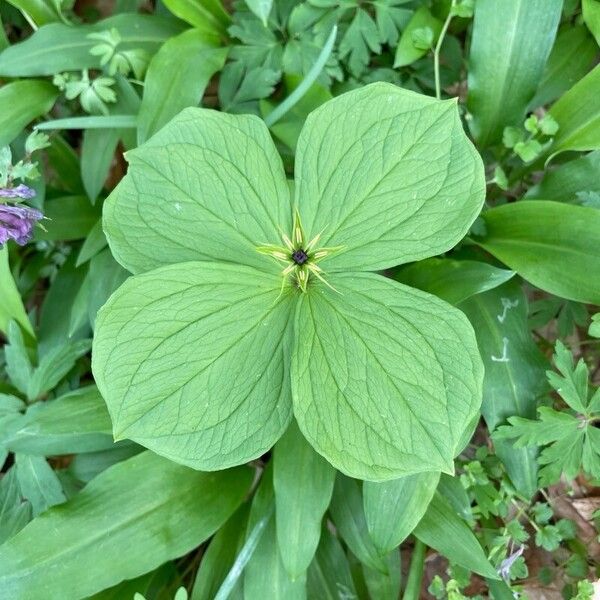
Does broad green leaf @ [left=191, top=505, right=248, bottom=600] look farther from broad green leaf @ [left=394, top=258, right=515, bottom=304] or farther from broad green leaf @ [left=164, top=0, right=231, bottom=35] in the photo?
broad green leaf @ [left=164, top=0, right=231, bottom=35]

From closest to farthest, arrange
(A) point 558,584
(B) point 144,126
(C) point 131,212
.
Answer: (C) point 131,212, (B) point 144,126, (A) point 558,584

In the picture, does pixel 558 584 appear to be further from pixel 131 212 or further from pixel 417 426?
pixel 131 212

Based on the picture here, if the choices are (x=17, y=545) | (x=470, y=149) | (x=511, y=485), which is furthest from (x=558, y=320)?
(x=17, y=545)

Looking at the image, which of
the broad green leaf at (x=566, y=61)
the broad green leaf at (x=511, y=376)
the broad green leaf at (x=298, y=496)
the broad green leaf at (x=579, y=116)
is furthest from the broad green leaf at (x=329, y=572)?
the broad green leaf at (x=566, y=61)

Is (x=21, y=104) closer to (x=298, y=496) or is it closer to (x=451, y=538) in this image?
(x=298, y=496)

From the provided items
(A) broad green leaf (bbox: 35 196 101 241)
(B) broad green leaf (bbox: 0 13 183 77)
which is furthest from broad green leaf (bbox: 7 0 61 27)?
(A) broad green leaf (bbox: 35 196 101 241)
